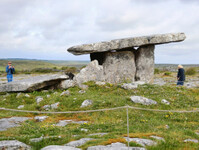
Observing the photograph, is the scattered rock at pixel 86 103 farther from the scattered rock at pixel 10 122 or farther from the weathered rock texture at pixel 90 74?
the weathered rock texture at pixel 90 74

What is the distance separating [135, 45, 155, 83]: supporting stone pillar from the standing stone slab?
810mm

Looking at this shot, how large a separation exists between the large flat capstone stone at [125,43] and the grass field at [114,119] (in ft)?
14.3

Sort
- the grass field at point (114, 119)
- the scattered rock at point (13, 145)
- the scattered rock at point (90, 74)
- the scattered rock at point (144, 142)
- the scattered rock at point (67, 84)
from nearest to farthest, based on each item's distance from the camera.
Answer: the scattered rock at point (13, 145), the scattered rock at point (144, 142), the grass field at point (114, 119), the scattered rock at point (67, 84), the scattered rock at point (90, 74)

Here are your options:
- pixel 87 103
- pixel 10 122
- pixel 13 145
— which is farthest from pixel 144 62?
pixel 13 145

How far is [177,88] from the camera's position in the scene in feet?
68.9

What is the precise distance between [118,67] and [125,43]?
3.21 m

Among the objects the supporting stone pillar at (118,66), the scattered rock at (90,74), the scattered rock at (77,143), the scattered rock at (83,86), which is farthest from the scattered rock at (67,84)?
the scattered rock at (77,143)

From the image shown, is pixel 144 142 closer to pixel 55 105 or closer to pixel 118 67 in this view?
pixel 55 105

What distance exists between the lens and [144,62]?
26.3m

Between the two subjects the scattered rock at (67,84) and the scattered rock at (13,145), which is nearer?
the scattered rock at (13,145)

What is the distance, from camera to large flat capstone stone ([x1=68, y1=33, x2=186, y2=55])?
23.3 m

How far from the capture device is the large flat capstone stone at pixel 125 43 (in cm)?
2334

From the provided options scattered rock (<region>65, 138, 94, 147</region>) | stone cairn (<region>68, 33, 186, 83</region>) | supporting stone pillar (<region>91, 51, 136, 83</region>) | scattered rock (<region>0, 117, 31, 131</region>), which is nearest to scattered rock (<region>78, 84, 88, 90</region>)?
stone cairn (<region>68, 33, 186, 83</region>)

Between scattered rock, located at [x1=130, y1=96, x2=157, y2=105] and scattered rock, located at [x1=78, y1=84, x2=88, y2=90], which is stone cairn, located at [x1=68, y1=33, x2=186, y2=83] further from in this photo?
scattered rock, located at [x1=130, y1=96, x2=157, y2=105]
